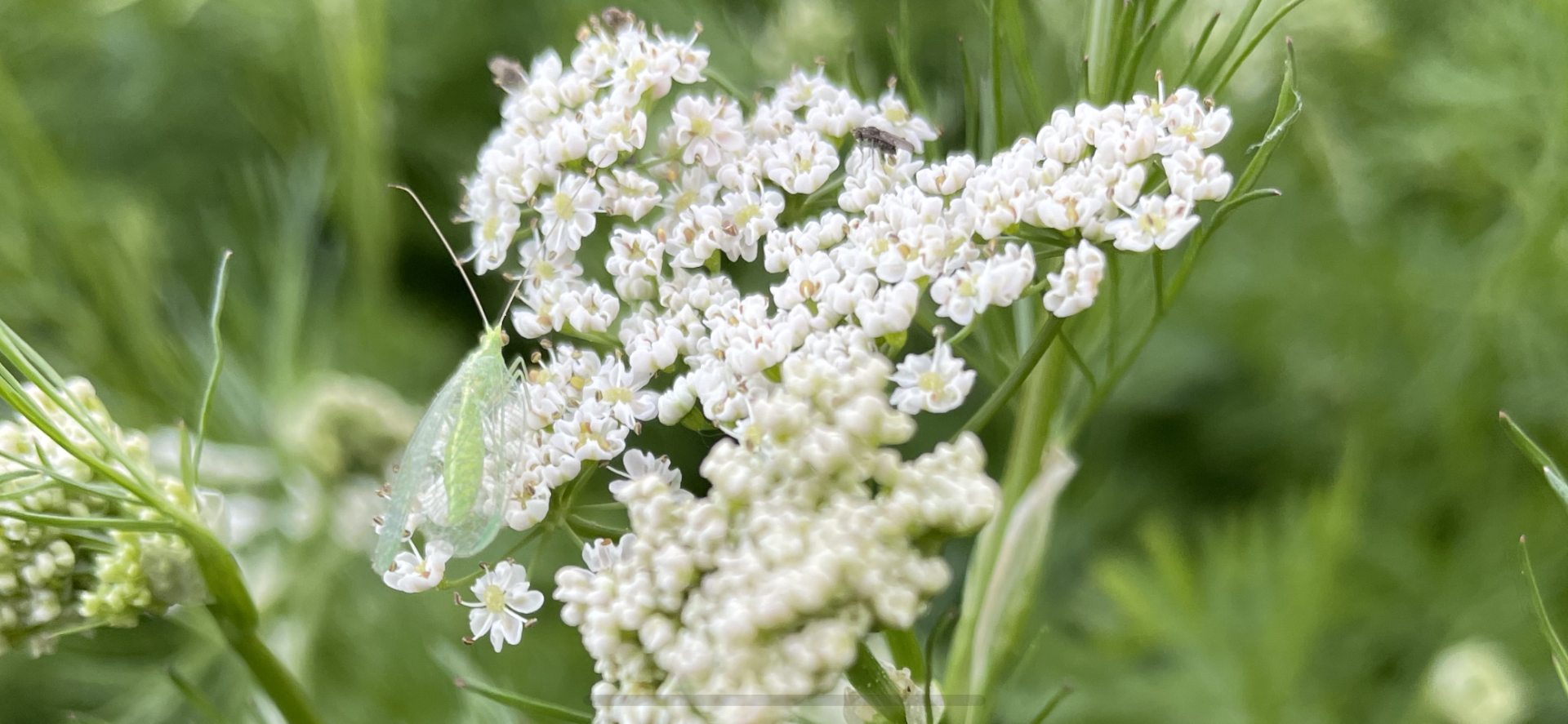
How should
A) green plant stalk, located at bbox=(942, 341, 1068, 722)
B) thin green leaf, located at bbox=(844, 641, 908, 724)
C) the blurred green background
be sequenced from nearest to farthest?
thin green leaf, located at bbox=(844, 641, 908, 724) < green plant stalk, located at bbox=(942, 341, 1068, 722) < the blurred green background

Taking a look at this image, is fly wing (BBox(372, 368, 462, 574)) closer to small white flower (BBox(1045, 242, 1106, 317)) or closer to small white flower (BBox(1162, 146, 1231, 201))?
small white flower (BBox(1045, 242, 1106, 317))

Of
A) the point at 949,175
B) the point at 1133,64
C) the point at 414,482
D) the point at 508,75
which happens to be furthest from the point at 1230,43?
the point at 414,482

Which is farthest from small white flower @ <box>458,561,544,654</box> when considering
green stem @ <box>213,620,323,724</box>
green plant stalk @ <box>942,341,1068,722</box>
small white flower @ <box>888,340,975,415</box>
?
green plant stalk @ <box>942,341,1068,722</box>

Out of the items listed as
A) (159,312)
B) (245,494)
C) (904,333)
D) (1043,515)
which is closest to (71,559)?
(904,333)

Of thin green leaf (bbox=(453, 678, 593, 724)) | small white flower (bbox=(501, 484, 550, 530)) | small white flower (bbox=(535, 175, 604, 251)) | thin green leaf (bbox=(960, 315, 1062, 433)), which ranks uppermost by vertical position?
small white flower (bbox=(535, 175, 604, 251))

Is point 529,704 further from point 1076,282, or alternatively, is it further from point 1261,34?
point 1261,34
